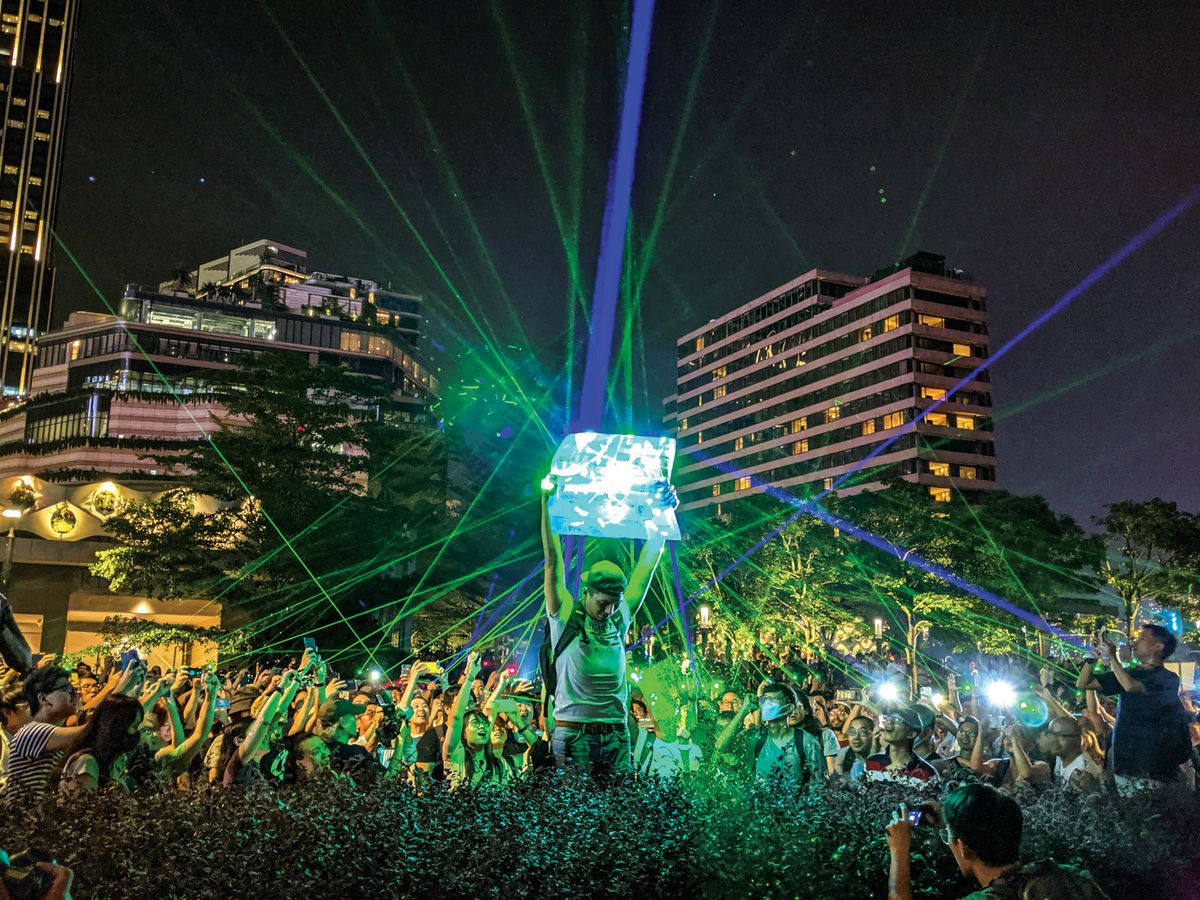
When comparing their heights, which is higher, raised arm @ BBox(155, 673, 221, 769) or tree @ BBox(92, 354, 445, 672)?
tree @ BBox(92, 354, 445, 672)

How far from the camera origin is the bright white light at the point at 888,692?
29.6 feet

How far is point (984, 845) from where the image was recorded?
355 cm

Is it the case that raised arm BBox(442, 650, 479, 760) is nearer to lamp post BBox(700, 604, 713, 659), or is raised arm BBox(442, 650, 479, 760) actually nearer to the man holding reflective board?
the man holding reflective board

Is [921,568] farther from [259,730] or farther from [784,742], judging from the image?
[259,730]

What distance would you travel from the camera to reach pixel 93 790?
661 centimetres

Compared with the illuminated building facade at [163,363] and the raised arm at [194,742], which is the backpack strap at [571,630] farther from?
the illuminated building facade at [163,363]

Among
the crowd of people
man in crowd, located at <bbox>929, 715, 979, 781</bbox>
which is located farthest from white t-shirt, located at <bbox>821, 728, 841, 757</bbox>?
man in crowd, located at <bbox>929, 715, 979, 781</bbox>

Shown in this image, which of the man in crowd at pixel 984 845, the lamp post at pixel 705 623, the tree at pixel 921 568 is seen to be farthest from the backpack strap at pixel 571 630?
the tree at pixel 921 568

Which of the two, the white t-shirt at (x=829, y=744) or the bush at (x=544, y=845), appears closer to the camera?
the bush at (x=544, y=845)

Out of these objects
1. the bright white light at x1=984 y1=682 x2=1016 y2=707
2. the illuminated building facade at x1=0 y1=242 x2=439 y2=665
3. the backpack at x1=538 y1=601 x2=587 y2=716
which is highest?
the illuminated building facade at x1=0 y1=242 x2=439 y2=665

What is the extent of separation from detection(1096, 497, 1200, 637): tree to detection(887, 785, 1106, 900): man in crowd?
41733mm

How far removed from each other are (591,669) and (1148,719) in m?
4.06

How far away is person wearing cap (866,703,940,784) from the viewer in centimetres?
805

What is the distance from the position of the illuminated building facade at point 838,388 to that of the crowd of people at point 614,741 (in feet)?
286
